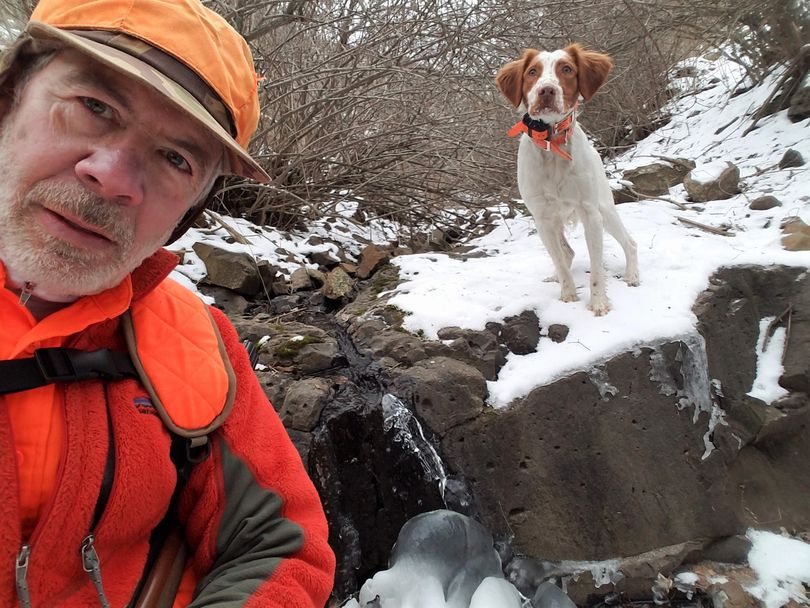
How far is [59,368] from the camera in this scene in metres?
1.00

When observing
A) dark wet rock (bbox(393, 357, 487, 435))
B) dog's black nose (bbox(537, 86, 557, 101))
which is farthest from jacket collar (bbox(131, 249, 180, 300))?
dog's black nose (bbox(537, 86, 557, 101))

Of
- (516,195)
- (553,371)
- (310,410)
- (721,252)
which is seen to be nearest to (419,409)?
(310,410)

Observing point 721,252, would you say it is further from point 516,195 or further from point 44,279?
point 44,279

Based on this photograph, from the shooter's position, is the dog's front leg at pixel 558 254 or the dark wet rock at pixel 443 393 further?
the dog's front leg at pixel 558 254

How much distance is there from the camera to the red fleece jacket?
37.8 inches

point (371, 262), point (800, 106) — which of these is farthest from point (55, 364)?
point (800, 106)

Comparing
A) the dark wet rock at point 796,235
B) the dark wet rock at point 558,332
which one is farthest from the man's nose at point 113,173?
the dark wet rock at point 796,235

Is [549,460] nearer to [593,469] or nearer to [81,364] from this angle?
[593,469]

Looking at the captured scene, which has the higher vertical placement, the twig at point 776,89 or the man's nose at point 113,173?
the man's nose at point 113,173

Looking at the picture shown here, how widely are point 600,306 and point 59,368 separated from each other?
3.15 metres

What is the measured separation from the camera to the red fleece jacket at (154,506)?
3.15 feet

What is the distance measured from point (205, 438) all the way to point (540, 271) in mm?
3574

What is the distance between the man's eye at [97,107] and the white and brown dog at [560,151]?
2.71m

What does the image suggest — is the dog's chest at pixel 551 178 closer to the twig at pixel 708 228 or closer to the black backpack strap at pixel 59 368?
the twig at pixel 708 228
